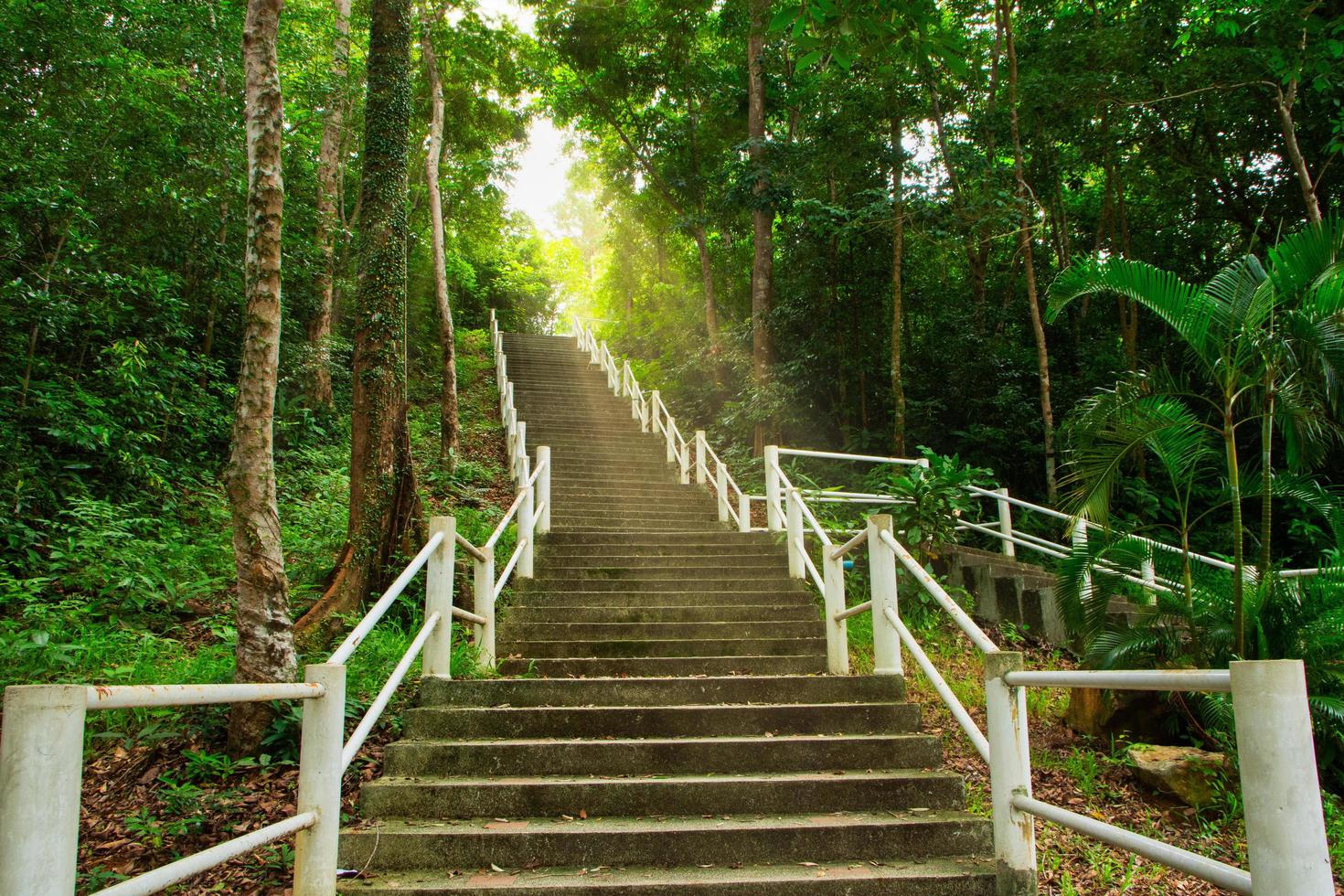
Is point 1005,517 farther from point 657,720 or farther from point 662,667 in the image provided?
point 657,720

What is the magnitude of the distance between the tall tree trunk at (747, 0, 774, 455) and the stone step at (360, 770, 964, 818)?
8705 mm

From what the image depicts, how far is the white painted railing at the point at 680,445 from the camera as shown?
334 inches

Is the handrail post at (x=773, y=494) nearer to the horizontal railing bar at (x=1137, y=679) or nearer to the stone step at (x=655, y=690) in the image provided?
the stone step at (x=655, y=690)

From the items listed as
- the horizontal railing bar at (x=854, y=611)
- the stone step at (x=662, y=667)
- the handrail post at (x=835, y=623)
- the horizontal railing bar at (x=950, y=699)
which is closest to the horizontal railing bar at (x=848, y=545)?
the handrail post at (x=835, y=623)

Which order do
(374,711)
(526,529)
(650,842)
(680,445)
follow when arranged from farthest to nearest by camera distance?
(680,445)
(526,529)
(650,842)
(374,711)

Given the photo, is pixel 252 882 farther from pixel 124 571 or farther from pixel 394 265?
pixel 394 265

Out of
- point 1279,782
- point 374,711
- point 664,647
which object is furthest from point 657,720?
point 1279,782

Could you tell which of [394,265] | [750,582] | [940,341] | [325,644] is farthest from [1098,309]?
[325,644]

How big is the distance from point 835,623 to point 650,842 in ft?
6.96

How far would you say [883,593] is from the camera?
425cm

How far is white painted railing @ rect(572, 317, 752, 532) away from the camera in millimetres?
8492

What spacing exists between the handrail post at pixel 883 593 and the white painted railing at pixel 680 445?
337 cm

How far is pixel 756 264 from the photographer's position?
1314 centimetres

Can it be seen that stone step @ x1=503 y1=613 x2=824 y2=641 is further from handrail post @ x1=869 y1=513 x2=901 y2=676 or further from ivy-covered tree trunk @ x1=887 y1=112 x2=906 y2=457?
ivy-covered tree trunk @ x1=887 y1=112 x2=906 y2=457
